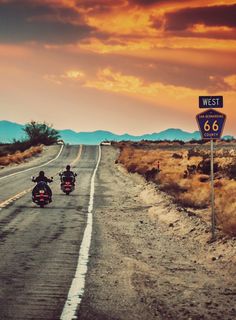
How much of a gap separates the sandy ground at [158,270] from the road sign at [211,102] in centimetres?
324

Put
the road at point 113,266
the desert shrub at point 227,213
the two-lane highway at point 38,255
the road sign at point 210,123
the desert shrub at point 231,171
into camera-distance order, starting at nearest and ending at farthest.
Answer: the road at point 113,266 < the two-lane highway at point 38,255 < the desert shrub at point 227,213 < the road sign at point 210,123 < the desert shrub at point 231,171

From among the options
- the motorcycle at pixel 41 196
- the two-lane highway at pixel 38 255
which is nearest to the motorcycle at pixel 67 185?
the two-lane highway at pixel 38 255

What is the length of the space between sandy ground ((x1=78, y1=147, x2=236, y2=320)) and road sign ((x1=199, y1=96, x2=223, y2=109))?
3.24 meters

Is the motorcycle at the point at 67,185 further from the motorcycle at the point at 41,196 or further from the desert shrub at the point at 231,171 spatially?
the desert shrub at the point at 231,171

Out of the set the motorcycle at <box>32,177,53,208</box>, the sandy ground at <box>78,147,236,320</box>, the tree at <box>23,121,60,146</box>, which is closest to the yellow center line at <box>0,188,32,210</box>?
the motorcycle at <box>32,177,53,208</box>

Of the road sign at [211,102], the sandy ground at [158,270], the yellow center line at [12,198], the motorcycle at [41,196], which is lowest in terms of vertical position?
the sandy ground at [158,270]

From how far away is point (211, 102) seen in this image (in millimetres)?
13773

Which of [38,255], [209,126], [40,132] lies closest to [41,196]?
[209,126]

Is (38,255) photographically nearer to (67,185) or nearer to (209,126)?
(209,126)

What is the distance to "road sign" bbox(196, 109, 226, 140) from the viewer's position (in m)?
13.7

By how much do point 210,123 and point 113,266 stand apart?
4912mm

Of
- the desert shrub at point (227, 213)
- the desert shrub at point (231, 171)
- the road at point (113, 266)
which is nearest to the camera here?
the road at point (113, 266)

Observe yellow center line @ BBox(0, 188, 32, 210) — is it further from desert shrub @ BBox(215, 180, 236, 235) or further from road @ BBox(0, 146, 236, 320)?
desert shrub @ BBox(215, 180, 236, 235)

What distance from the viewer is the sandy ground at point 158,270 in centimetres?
761
